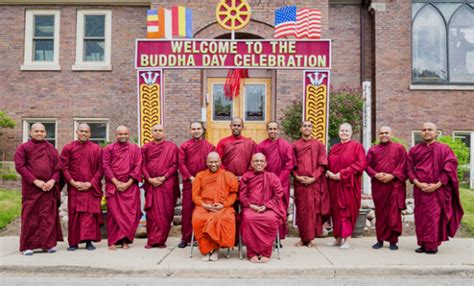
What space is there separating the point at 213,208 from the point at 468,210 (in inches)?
246

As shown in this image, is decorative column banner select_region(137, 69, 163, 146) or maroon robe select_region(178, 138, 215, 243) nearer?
maroon robe select_region(178, 138, 215, 243)

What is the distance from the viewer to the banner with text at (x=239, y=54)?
30.7ft

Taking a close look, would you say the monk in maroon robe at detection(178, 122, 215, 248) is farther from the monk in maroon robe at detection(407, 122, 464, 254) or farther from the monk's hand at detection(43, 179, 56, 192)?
the monk in maroon robe at detection(407, 122, 464, 254)

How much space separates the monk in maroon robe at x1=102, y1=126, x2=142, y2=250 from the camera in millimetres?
8078

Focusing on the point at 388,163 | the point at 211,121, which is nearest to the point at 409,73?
the point at 211,121

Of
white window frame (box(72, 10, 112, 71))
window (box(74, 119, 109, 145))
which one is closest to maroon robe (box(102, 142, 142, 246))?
window (box(74, 119, 109, 145))

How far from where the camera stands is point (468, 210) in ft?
35.0

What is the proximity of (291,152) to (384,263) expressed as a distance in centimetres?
233

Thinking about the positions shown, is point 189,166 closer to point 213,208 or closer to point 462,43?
point 213,208

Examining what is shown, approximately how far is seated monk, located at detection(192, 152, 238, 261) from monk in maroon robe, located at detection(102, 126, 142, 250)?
46.3 inches

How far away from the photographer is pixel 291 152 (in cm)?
831

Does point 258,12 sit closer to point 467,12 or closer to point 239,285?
point 467,12

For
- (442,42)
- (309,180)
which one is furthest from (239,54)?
(442,42)

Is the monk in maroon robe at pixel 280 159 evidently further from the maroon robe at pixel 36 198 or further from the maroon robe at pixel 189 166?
the maroon robe at pixel 36 198
